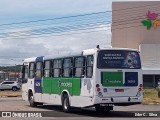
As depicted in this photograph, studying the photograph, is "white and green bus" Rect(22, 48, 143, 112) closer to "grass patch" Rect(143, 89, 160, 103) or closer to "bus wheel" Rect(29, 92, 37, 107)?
"bus wheel" Rect(29, 92, 37, 107)

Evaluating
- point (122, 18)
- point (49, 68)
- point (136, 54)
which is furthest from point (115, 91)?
point (122, 18)

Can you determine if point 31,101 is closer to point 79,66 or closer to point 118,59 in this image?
point 79,66

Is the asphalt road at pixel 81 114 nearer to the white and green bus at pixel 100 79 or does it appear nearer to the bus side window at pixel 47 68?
the white and green bus at pixel 100 79

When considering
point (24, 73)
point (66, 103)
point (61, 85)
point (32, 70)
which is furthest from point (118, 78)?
point (24, 73)

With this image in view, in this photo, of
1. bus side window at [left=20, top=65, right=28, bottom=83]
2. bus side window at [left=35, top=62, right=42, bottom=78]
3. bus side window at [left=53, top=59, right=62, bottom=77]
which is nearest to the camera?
bus side window at [left=53, top=59, right=62, bottom=77]

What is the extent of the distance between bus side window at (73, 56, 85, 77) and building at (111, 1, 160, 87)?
54928 mm

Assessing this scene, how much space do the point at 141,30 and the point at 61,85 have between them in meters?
55.5

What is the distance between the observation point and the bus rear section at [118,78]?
66.4 feet

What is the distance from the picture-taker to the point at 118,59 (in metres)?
20.9

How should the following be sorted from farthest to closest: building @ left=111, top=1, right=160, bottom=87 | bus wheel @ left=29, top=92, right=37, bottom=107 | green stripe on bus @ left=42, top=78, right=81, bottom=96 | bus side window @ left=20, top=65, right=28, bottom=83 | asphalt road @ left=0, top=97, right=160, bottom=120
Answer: building @ left=111, top=1, right=160, bottom=87, bus side window @ left=20, top=65, right=28, bottom=83, bus wheel @ left=29, top=92, right=37, bottom=107, green stripe on bus @ left=42, top=78, right=81, bottom=96, asphalt road @ left=0, top=97, right=160, bottom=120

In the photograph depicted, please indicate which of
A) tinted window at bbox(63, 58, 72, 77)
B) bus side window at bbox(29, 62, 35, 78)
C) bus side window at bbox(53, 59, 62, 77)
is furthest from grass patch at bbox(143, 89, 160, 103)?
tinted window at bbox(63, 58, 72, 77)

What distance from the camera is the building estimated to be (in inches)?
3012

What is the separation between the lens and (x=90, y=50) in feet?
68.5

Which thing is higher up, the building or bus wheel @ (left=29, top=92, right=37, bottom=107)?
the building
